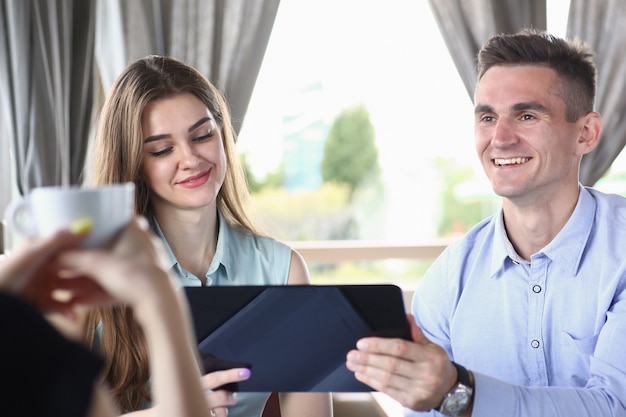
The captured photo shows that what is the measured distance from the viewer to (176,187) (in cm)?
197

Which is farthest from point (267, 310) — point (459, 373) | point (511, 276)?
point (511, 276)

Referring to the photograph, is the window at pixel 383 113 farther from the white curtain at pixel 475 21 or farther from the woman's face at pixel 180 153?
the woman's face at pixel 180 153

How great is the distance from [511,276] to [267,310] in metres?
0.74

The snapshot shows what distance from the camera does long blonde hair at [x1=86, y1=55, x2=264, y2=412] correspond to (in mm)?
1874

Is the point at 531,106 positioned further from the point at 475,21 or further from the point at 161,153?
the point at 475,21

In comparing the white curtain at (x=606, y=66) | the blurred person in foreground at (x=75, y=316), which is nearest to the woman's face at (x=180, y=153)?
the blurred person in foreground at (x=75, y=316)

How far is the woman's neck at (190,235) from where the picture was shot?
2.05 metres

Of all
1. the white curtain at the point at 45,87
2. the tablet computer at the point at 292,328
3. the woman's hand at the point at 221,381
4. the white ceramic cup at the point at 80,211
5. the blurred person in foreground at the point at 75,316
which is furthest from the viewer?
the white curtain at the point at 45,87

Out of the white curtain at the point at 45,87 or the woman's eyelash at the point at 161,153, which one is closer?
the woman's eyelash at the point at 161,153

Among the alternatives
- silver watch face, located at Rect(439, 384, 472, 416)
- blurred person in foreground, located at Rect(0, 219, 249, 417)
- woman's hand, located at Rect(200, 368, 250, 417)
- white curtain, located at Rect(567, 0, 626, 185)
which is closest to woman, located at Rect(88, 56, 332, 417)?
woman's hand, located at Rect(200, 368, 250, 417)

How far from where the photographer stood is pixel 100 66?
381 centimetres

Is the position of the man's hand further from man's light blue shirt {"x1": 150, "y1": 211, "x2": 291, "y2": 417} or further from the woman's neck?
the woman's neck

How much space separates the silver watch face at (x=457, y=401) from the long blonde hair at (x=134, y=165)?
0.70 meters

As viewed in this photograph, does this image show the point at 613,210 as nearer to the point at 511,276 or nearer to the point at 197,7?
the point at 511,276
